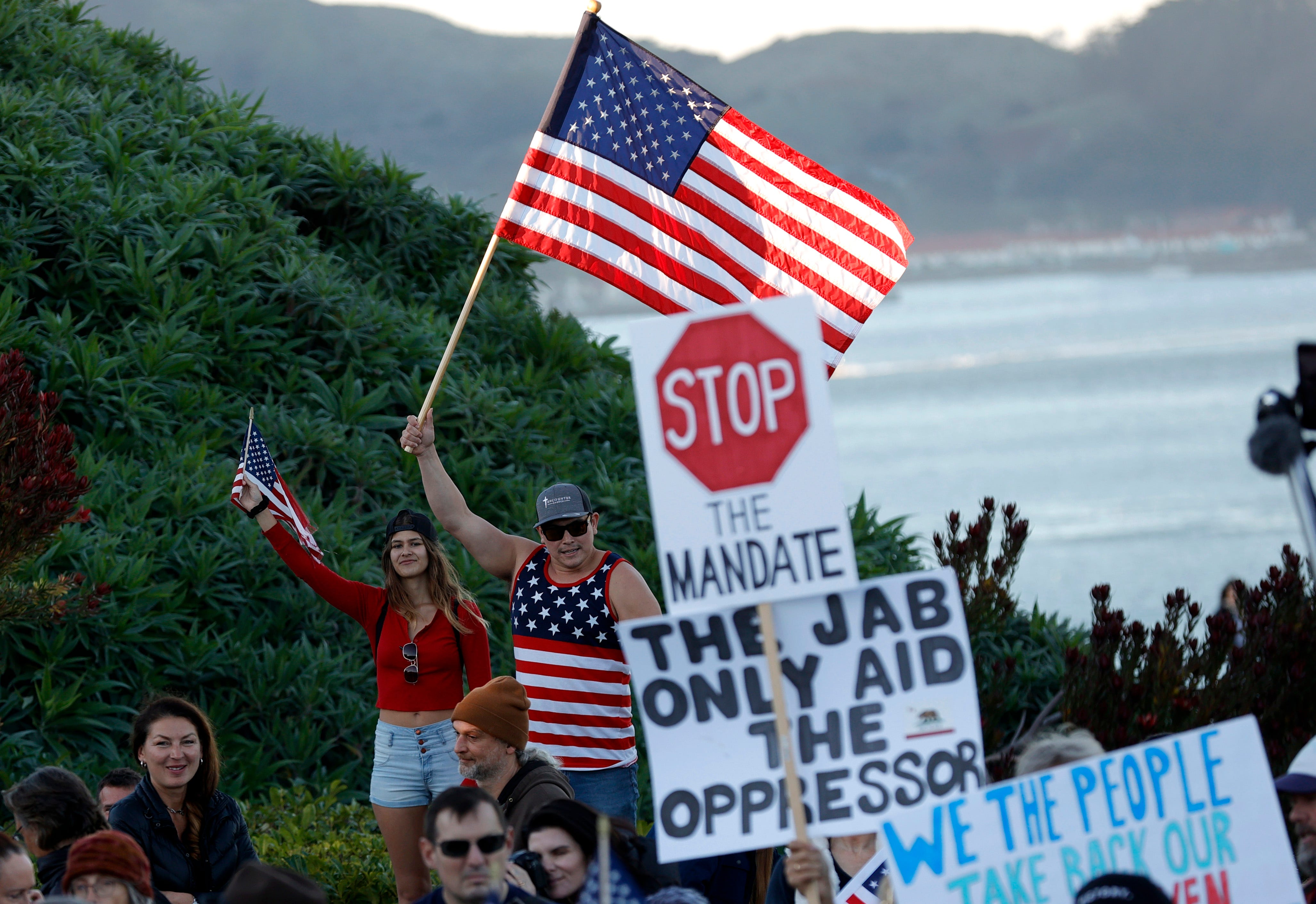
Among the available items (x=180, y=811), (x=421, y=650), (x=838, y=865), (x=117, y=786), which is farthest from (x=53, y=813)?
(x=838, y=865)

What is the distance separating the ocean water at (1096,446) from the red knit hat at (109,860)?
3254 millimetres

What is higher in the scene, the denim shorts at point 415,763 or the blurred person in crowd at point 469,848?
the denim shorts at point 415,763

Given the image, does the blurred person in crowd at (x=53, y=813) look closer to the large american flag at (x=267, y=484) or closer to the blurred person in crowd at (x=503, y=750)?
the blurred person in crowd at (x=503, y=750)

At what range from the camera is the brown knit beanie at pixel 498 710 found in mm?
5547

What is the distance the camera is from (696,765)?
4.22 meters

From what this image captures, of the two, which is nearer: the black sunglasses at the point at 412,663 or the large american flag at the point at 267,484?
the black sunglasses at the point at 412,663

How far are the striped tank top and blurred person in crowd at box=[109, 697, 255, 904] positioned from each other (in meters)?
1.20

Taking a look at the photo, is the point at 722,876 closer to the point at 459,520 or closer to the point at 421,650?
the point at 421,650

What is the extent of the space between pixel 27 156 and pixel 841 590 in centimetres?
917

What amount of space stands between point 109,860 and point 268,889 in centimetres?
60

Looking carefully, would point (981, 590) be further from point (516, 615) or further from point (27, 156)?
point (27, 156)

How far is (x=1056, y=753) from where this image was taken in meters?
4.67

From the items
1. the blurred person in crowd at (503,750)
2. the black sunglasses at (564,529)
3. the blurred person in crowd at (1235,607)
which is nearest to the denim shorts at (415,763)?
the blurred person in crowd at (503,750)

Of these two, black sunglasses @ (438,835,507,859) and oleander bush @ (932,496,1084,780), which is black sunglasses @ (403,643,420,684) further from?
oleander bush @ (932,496,1084,780)
